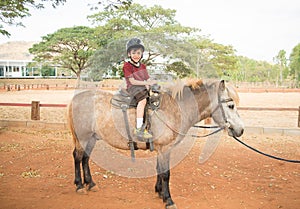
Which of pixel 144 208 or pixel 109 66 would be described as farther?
Answer: pixel 109 66

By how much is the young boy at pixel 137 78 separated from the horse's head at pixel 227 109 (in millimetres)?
897

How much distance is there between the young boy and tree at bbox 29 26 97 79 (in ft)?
83.3

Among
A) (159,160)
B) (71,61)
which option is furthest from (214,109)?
(71,61)

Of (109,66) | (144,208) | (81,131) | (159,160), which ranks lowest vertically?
(144,208)

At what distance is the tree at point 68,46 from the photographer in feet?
95.5

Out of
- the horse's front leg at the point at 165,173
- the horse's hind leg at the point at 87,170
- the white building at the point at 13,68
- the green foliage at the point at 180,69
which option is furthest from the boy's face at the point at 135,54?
the white building at the point at 13,68

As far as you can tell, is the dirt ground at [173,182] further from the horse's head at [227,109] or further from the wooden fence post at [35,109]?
the wooden fence post at [35,109]

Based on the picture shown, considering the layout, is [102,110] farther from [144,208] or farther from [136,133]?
[144,208]

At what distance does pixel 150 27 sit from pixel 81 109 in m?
15.9

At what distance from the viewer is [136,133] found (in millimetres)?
3664

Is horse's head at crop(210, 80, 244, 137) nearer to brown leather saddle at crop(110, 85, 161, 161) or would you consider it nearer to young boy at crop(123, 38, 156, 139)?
brown leather saddle at crop(110, 85, 161, 161)

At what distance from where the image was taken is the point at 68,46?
31188mm

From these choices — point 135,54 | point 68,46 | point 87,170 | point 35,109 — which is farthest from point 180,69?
point 68,46

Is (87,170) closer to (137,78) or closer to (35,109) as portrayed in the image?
(137,78)
